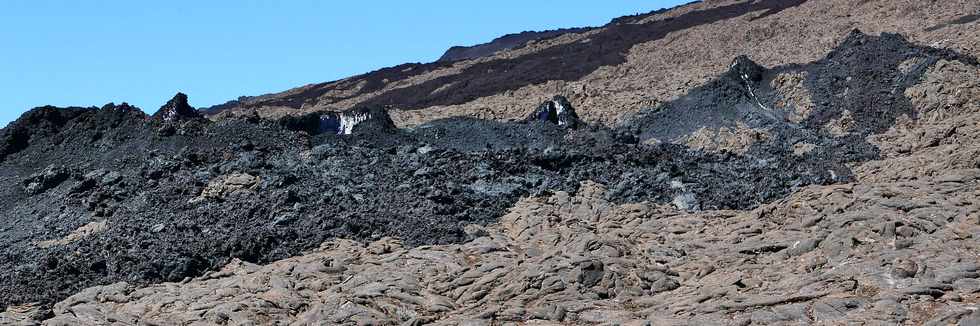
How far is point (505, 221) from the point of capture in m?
21.8

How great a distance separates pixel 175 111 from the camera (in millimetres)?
30812

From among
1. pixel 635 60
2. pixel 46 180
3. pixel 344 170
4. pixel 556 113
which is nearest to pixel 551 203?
pixel 344 170

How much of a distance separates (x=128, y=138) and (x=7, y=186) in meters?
3.29

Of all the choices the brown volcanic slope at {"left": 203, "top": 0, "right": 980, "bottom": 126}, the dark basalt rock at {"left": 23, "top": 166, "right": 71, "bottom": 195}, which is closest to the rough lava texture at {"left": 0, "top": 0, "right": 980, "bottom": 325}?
the dark basalt rock at {"left": 23, "top": 166, "right": 71, "bottom": 195}

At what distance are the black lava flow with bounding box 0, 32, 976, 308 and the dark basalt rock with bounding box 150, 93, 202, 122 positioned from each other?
0.07 meters

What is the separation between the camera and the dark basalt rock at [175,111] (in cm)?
3042

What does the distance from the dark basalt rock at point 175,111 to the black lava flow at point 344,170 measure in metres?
0.07

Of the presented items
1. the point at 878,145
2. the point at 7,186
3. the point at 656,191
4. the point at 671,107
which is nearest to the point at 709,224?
the point at 656,191

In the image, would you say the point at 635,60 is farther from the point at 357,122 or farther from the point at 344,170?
the point at 344,170

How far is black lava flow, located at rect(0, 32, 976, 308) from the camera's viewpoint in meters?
20.7

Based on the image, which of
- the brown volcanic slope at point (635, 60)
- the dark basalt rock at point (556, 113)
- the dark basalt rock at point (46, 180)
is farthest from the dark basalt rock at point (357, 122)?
the dark basalt rock at point (46, 180)

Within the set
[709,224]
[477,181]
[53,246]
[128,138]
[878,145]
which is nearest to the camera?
[709,224]

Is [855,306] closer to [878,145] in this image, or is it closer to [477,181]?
[477,181]

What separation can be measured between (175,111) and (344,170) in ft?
27.4
